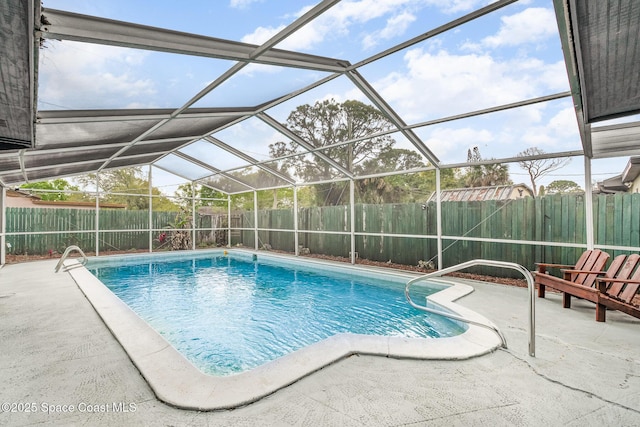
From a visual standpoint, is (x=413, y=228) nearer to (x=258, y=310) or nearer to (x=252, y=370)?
(x=258, y=310)

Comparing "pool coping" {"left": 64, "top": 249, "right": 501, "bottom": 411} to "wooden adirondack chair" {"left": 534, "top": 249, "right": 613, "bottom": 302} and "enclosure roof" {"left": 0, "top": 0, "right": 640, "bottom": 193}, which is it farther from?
"enclosure roof" {"left": 0, "top": 0, "right": 640, "bottom": 193}

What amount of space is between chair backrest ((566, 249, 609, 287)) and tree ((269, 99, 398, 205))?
3.95 meters

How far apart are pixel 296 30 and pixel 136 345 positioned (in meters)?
3.79

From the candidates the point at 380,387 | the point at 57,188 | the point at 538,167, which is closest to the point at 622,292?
the point at 380,387

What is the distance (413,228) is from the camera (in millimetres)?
8438

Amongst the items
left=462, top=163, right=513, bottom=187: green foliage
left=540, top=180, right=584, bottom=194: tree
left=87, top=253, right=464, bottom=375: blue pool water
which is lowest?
left=87, top=253, right=464, bottom=375: blue pool water

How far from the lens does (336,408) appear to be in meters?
2.00

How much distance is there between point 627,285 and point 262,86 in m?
5.90

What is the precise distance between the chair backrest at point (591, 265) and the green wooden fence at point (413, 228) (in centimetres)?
80

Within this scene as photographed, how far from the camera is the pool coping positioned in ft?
7.11

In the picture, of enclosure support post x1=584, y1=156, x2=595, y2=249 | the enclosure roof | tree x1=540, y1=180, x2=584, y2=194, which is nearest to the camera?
the enclosure roof

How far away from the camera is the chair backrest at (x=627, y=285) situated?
3.76 meters

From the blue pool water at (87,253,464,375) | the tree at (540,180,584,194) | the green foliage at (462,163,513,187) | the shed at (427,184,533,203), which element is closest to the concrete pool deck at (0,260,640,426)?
the blue pool water at (87,253,464,375)

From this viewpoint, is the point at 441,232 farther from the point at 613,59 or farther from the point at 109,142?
the point at 109,142
